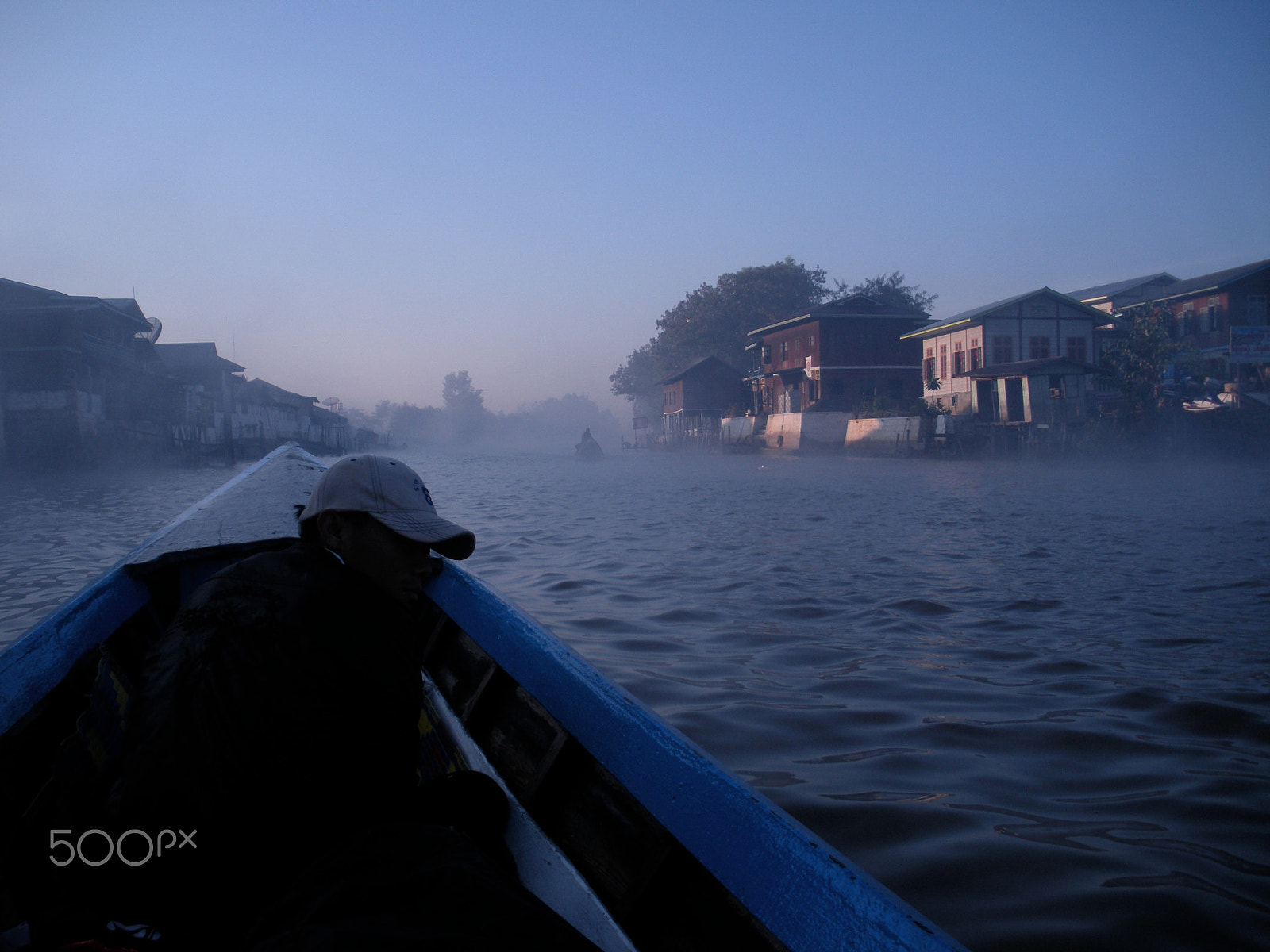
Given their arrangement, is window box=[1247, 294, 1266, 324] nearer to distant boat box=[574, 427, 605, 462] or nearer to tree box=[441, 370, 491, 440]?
distant boat box=[574, 427, 605, 462]

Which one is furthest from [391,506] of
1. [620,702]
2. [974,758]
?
[974,758]

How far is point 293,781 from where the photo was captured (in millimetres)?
1297

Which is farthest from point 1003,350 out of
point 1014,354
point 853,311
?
point 853,311

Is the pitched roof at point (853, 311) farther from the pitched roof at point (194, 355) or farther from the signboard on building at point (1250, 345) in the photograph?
the pitched roof at point (194, 355)

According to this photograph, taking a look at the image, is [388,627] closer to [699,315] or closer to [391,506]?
[391,506]

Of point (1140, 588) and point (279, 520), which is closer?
point (279, 520)

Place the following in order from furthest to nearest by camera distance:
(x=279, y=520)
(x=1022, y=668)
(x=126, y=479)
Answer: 1. (x=126, y=479)
2. (x=1022, y=668)
3. (x=279, y=520)

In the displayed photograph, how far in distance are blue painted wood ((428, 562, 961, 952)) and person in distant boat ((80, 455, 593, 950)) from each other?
1.27 feet

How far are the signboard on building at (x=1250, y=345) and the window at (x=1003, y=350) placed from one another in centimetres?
746

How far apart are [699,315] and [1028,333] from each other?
→ 101 feet

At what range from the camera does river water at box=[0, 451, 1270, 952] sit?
2.63 meters

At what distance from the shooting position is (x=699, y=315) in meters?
58.8

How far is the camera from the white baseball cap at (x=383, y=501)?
69.9 inches

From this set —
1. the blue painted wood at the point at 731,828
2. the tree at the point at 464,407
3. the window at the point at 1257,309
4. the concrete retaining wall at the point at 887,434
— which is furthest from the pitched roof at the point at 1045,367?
the tree at the point at 464,407
